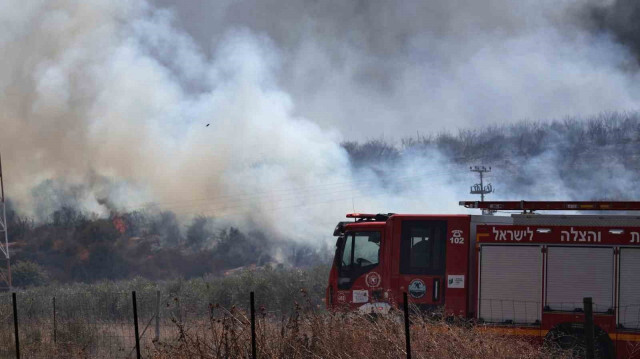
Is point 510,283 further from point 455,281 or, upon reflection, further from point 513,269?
point 455,281

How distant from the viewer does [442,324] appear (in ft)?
46.3

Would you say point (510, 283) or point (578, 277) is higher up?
point (578, 277)

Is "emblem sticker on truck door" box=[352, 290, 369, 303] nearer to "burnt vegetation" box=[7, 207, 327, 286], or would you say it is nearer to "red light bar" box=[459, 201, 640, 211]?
"red light bar" box=[459, 201, 640, 211]

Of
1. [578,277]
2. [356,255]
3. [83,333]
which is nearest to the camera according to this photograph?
[578,277]

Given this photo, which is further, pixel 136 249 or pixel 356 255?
pixel 136 249

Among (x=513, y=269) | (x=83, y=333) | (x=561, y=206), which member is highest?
(x=561, y=206)

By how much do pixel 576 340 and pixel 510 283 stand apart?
67.2 inches

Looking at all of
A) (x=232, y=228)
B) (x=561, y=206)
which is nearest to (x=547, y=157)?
(x=232, y=228)

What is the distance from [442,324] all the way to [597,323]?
4.92 metres

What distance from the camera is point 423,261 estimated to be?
19297mm

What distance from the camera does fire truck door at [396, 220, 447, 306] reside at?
62.4ft

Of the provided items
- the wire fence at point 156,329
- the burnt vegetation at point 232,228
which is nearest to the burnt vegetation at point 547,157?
the burnt vegetation at point 232,228

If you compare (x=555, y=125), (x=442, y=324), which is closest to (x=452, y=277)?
(x=442, y=324)

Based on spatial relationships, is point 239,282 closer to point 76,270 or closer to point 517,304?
point 517,304
